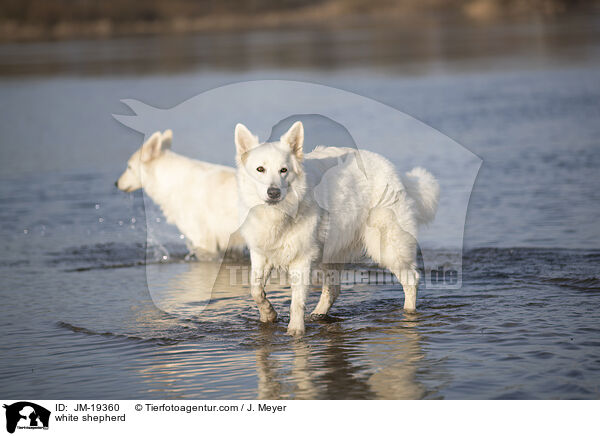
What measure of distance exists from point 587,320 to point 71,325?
204 inches

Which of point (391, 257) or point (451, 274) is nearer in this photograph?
point (391, 257)

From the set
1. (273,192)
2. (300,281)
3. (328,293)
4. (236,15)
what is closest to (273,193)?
(273,192)

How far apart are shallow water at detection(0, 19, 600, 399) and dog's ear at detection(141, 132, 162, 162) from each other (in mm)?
1338

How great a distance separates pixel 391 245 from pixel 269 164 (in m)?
1.78

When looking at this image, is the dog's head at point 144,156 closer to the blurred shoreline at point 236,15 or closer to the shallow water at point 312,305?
the shallow water at point 312,305

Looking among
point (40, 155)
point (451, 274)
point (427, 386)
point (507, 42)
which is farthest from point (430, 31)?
point (427, 386)

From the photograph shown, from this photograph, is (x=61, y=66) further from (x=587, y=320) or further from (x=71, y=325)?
(x=587, y=320)

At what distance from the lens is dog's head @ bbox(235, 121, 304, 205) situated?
7.02 meters

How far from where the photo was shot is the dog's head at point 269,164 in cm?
702

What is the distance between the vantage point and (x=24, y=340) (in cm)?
809

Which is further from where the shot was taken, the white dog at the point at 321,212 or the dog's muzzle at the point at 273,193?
the white dog at the point at 321,212
